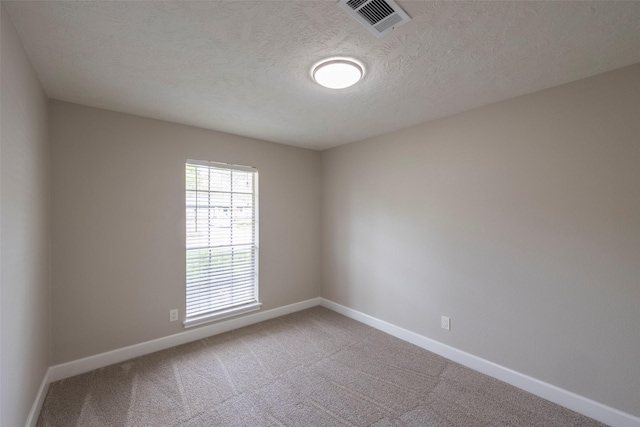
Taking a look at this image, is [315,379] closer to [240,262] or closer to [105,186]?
[240,262]

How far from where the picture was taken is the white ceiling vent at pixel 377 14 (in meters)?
1.32

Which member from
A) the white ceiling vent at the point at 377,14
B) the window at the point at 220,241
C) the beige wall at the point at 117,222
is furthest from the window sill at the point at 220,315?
the white ceiling vent at the point at 377,14

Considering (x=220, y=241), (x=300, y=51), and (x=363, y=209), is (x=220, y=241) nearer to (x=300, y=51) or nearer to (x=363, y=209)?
(x=363, y=209)

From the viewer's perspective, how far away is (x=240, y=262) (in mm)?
3598

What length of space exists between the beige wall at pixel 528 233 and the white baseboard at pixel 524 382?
0.05 meters

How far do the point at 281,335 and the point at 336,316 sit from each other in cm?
92

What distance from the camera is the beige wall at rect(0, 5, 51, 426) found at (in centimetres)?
138

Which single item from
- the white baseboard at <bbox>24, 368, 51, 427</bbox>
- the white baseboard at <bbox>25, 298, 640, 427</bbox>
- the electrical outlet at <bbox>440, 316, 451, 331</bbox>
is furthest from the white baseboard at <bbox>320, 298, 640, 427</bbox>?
the white baseboard at <bbox>24, 368, 51, 427</bbox>

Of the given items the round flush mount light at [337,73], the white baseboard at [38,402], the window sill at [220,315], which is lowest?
the white baseboard at [38,402]

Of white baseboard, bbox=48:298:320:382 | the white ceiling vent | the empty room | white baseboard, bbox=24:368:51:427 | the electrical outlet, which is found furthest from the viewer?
the electrical outlet

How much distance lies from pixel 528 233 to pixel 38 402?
13.0 ft

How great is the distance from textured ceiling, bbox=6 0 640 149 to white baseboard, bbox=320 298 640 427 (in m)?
2.36

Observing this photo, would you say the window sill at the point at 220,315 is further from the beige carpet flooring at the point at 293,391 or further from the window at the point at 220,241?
the beige carpet flooring at the point at 293,391

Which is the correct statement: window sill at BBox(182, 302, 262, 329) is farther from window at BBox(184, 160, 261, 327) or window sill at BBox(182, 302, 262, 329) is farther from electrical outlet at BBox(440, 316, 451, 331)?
electrical outlet at BBox(440, 316, 451, 331)
